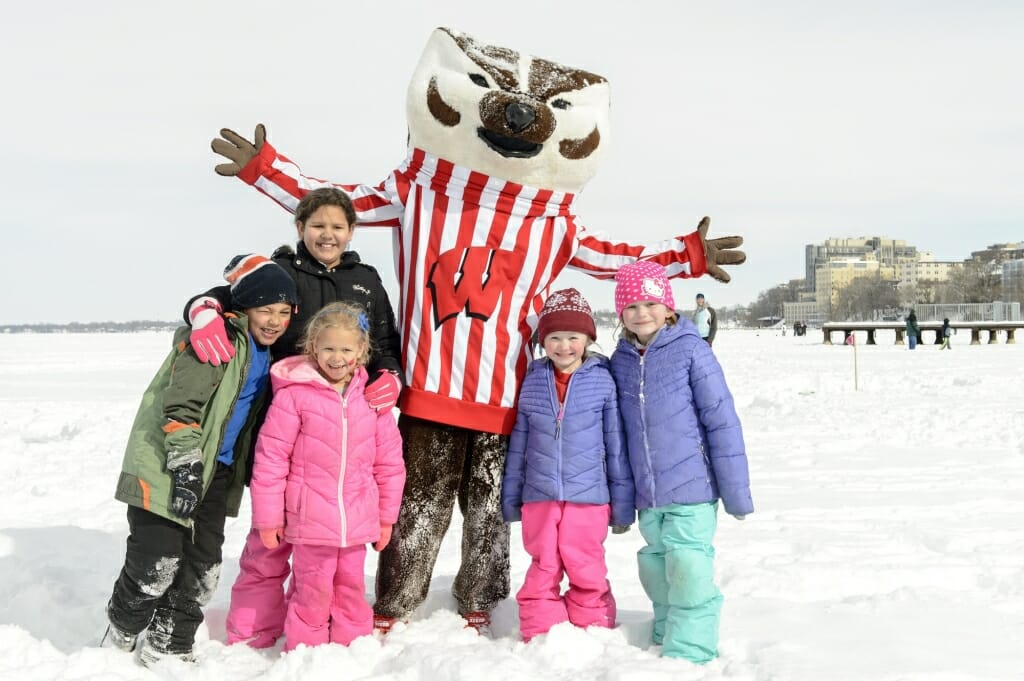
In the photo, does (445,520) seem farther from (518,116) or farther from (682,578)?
(518,116)

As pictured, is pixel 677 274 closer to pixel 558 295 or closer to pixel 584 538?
pixel 558 295

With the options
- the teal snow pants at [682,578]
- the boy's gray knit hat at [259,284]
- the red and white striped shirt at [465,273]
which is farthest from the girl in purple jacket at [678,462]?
the boy's gray knit hat at [259,284]

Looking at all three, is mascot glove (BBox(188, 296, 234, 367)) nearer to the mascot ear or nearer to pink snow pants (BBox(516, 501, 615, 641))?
the mascot ear

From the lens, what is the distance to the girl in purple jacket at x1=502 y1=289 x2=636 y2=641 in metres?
3.30

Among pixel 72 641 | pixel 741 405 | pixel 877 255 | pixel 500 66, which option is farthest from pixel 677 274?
pixel 877 255

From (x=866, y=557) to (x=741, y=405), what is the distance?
6783 mm

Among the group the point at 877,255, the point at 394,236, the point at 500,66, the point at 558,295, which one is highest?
the point at 877,255

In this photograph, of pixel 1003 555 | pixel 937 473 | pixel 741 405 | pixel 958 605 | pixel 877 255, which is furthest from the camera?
pixel 877 255

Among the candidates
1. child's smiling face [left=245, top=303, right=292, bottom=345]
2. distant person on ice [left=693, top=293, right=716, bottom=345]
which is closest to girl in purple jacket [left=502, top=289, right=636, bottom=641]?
child's smiling face [left=245, top=303, right=292, bottom=345]

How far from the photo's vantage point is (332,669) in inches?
117

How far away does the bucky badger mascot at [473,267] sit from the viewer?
340 cm

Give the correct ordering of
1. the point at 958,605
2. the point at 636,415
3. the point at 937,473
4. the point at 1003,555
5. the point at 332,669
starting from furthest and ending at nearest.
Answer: the point at 937,473
the point at 1003,555
the point at 958,605
the point at 636,415
the point at 332,669

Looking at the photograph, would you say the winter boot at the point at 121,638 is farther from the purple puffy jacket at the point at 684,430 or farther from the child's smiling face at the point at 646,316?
the child's smiling face at the point at 646,316

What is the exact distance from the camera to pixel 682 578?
10.2 feet
